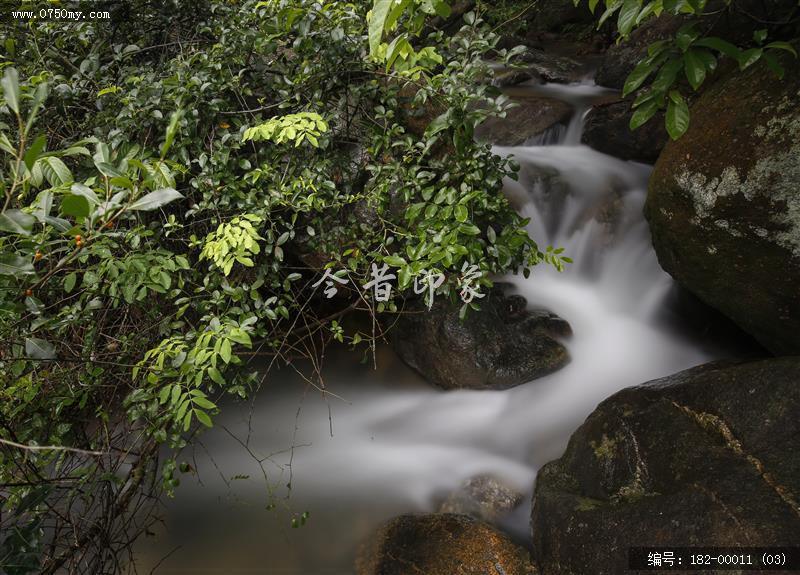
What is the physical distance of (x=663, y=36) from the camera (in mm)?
5637

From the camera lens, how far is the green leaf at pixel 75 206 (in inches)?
43.2

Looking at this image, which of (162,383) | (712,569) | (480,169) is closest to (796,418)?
(712,569)

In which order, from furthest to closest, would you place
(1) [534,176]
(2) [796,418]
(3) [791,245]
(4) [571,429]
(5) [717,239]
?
(1) [534,176] → (4) [571,429] → (5) [717,239] → (3) [791,245] → (2) [796,418]

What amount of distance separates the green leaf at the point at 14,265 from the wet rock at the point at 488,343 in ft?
9.08

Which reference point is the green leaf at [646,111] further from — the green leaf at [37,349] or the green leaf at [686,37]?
the green leaf at [37,349]

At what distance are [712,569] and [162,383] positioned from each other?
270 cm

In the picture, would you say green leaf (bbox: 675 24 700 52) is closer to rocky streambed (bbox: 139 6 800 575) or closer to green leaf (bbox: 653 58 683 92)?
green leaf (bbox: 653 58 683 92)

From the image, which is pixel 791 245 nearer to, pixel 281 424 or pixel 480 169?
pixel 480 169

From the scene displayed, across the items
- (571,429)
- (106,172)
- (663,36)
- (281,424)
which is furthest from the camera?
(663,36)

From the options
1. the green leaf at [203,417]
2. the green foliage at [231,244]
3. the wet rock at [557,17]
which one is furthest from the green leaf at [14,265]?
the wet rock at [557,17]

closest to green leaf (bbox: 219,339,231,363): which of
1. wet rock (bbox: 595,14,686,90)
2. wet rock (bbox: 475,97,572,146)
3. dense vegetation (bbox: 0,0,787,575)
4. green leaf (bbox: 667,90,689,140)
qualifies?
dense vegetation (bbox: 0,0,787,575)

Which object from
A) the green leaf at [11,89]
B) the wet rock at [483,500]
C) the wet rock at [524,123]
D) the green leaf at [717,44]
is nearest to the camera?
the green leaf at [11,89]

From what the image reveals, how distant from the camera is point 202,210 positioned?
3088mm

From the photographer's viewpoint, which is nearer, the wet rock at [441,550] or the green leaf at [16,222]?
the green leaf at [16,222]
